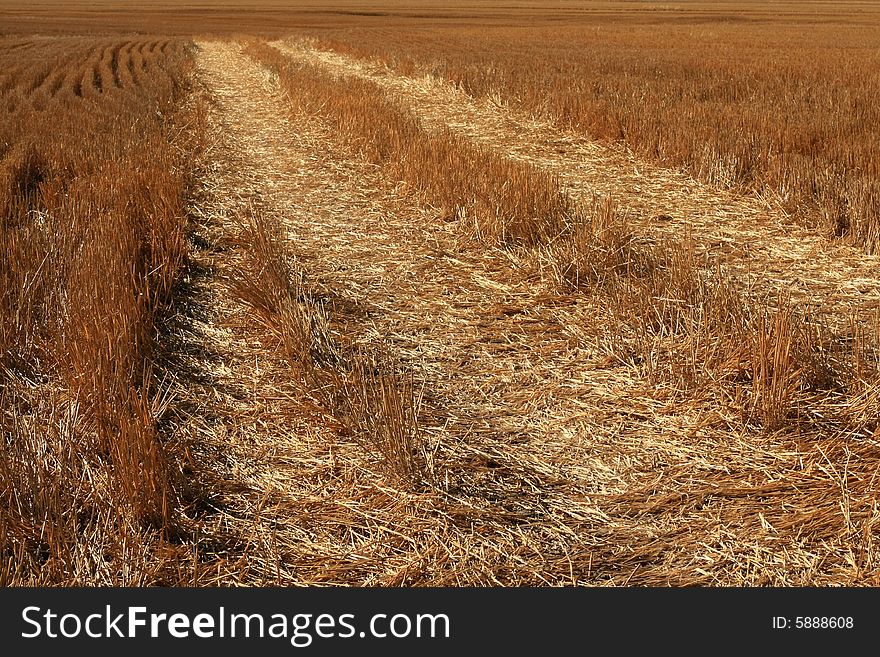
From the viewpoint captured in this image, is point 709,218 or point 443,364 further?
point 709,218

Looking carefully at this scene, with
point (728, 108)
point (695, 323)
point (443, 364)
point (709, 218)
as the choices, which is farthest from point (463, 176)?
point (728, 108)

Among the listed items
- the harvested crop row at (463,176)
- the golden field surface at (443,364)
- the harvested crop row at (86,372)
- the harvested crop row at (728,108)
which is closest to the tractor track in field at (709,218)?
the golden field surface at (443,364)

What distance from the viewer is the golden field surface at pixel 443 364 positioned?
259 cm

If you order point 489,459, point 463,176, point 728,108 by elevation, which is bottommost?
point 489,459

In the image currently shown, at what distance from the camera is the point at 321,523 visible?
2.73 m

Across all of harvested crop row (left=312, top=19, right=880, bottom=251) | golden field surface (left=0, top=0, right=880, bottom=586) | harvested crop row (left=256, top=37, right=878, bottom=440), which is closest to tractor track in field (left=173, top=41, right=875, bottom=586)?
golden field surface (left=0, top=0, right=880, bottom=586)

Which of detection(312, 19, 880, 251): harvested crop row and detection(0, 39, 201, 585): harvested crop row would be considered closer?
detection(0, 39, 201, 585): harvested crop row

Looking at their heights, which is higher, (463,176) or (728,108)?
(728,108)

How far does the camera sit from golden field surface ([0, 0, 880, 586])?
259 centimetres

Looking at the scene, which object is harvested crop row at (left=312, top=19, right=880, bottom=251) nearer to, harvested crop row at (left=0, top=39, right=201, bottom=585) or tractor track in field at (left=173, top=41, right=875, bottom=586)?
tractor track in field at (left=173, top=41, right=875, bottom=586)

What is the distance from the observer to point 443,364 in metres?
3.97

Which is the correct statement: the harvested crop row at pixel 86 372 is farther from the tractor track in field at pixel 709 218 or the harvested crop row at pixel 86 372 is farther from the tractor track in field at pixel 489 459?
the tractor track in field at pixel 709 218

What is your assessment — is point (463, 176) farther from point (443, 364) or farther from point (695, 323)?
point (695, 323)

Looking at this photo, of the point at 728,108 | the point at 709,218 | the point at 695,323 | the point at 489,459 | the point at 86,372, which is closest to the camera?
the point at 489,459
